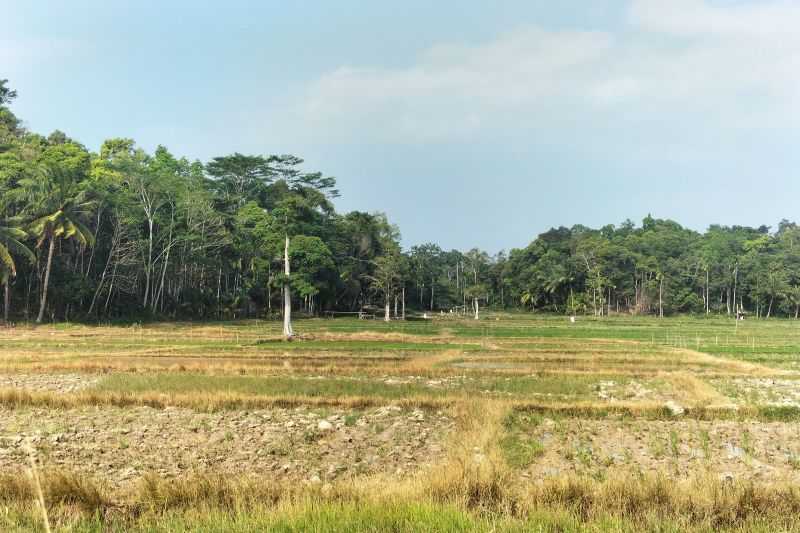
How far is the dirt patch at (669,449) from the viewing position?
302 inches

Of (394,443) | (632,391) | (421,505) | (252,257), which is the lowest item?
(632,391)

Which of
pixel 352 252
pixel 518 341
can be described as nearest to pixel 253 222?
pixel 352 252

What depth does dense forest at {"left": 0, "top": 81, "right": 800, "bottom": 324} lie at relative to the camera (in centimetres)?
3619

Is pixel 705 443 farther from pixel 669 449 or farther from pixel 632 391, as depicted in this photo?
pixel 632 391

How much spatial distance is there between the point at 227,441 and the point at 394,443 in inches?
119

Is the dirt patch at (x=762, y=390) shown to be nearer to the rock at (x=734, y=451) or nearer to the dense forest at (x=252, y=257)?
the rock at (x=734, y=451)

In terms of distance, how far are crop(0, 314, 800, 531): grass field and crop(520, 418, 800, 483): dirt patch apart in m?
0.05

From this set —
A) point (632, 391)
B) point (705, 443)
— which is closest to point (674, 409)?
point (705, 443)

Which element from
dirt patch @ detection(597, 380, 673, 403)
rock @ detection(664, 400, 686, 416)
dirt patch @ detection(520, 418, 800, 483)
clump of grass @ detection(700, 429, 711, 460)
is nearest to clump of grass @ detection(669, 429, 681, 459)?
dirt patch @ detection(520, 418, 800, 483)

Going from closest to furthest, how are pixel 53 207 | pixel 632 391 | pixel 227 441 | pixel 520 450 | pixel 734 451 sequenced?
pixel 520 450 < pixel 734 451 < pixel 227 441 < pixel 632 391 < pixel 53 207

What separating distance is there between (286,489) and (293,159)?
65389 mm

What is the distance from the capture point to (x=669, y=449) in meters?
8.90

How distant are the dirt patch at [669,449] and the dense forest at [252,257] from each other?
21.1 meters

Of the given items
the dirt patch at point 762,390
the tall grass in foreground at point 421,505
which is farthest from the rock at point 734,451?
the dirt patch at point 762,390
